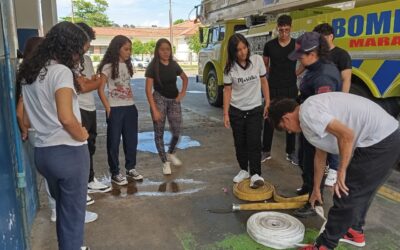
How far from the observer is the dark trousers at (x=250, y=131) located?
3.83 metres

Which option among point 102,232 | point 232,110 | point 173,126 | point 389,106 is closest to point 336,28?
point 389,106

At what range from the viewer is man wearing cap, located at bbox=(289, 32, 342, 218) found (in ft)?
9.84

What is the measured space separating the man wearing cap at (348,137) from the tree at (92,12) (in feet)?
164

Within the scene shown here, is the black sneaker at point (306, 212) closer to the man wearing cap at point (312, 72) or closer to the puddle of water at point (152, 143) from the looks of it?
the man wearing cap at point (312, 72)

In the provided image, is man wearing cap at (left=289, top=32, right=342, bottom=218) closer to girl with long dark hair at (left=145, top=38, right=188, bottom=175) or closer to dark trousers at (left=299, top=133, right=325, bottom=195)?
dark trousers at (left=299, top=133, right=325, bottom=195)

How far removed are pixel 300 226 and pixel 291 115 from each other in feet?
3.42

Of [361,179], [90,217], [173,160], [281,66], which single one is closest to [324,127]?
[361,179]

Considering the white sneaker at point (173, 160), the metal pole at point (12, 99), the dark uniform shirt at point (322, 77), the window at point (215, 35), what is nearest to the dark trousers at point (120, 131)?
the white sneaker at point (173, 160)

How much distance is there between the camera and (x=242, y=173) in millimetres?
4121

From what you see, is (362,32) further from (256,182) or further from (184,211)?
(184,211)

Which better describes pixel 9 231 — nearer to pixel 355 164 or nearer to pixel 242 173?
pixel 355 164

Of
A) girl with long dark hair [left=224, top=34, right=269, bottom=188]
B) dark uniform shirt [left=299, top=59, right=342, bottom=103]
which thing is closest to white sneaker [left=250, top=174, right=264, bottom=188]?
girl with long dark hair [left=224, top=34, right=269, bottom=188]

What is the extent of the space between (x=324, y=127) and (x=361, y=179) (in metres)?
0.48

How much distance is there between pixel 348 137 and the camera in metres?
2.14
